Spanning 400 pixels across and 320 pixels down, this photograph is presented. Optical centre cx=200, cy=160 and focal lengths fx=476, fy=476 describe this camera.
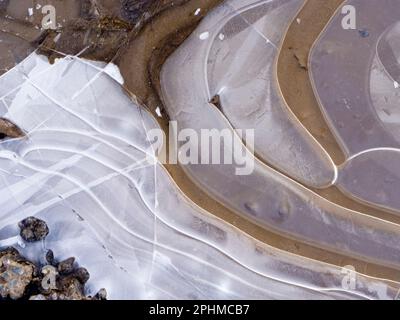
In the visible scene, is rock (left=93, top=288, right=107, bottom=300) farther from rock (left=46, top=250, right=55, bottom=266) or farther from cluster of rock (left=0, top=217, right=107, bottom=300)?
rock (left=46, top=250, right=55, bottom=266)

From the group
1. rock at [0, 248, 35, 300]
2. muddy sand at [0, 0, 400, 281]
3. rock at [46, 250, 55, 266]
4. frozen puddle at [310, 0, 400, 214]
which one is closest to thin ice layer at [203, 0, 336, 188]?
muddy sand at [0, 0, 400, 281]

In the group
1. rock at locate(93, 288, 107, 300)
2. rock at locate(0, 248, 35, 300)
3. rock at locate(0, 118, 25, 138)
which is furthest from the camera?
rock at locate(0, 118, 25, 138)

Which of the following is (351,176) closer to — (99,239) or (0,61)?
(99,239)

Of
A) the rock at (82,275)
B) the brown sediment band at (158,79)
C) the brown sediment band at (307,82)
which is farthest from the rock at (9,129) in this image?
the brown sediment band at (307,82)

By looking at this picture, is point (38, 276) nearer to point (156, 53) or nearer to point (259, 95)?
point (156, 53)

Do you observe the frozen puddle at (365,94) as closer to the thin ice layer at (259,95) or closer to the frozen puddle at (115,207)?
the thin ice layer at (259,95)
